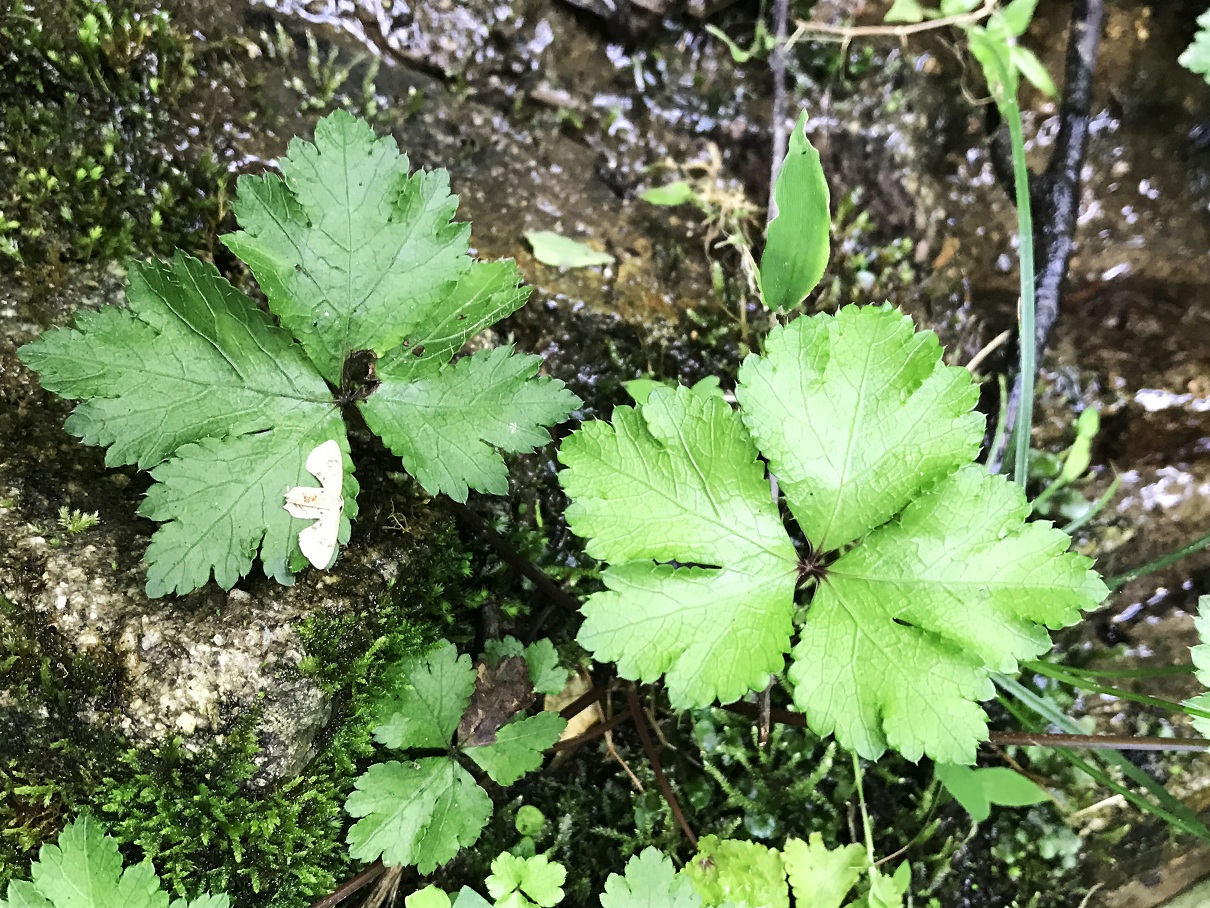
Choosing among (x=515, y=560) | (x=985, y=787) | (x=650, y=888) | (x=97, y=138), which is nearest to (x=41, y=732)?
(x=515, y=560)

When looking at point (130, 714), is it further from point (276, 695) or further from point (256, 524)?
point (256, 524)

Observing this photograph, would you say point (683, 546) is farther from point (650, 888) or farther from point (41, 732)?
point (41, 732)

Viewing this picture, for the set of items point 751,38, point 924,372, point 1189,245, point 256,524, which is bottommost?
point 256,524

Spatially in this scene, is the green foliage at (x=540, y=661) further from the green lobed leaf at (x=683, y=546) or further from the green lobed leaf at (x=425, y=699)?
the green lobed leaf at (x=683, y=546)

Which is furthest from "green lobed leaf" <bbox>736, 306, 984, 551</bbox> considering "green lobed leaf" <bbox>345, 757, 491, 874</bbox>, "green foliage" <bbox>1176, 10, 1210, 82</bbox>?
"green foliage" <bbox>1176, 10, 1210, 82</bbox>

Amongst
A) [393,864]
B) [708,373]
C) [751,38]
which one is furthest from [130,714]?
[751,38]

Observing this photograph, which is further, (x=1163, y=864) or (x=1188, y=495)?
(x=1188, y=495)

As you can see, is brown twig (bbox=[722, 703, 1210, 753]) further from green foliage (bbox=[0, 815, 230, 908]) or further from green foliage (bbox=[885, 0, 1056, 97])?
green foliage (bbox=[885, 0, 1056, 97])
